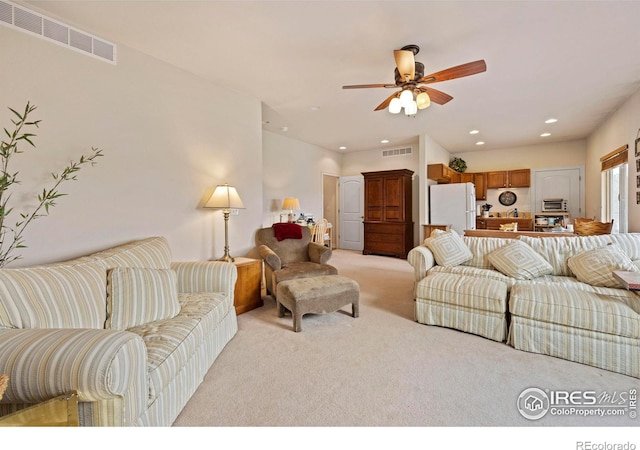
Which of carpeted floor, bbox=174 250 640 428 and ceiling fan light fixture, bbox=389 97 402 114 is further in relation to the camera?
ceiling fan light fixture, bbox=389 97 402 114

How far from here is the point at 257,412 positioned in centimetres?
156

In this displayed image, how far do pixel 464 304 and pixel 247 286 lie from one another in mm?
2156

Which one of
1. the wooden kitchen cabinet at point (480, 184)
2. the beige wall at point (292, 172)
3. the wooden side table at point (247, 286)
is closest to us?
the wooden side table at point (247, 286)

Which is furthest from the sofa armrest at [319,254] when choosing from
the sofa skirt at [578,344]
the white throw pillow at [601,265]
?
the white throw pillow at [601,265]

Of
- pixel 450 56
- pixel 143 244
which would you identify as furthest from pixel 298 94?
pixel 143 244

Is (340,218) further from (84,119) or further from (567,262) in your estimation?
(84,119)

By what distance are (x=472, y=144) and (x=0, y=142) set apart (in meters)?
7.45

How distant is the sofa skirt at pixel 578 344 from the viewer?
6.20 ft

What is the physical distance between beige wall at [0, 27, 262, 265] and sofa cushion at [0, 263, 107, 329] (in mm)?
842

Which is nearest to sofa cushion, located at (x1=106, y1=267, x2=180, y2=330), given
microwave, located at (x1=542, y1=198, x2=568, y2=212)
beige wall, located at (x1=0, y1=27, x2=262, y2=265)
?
beige wall, located at (x1=0, y1=27, x2=262, y2=265)

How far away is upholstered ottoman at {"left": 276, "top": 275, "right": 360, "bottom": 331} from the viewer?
261 centimetres

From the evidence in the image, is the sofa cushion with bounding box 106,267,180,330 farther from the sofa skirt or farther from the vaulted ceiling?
the sofa skirt

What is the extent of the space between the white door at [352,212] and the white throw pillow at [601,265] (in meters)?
4.79

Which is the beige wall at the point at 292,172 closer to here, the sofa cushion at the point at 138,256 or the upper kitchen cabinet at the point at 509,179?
the sofa cushion at the point at 138,256
